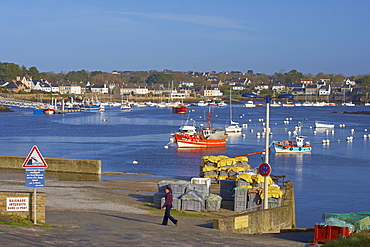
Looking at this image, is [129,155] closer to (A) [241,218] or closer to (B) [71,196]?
(B) [71,196]

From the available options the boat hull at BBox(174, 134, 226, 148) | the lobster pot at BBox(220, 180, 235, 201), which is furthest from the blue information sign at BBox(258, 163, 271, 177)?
the boat hull at BBox(174, 134, 226, 148)

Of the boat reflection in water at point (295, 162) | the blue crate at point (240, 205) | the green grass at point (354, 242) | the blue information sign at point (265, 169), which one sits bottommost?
the boat reflection in water at point (295, 162)

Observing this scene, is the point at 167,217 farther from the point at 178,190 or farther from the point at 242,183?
the point at 242,183

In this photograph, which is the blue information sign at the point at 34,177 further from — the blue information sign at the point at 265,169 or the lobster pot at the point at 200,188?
the lobster pot at the point at 200,188

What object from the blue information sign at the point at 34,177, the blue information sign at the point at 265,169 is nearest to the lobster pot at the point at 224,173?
the blue information sign at the point at 265,169

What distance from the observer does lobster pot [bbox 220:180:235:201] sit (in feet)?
69.4

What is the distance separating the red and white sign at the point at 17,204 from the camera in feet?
47.4

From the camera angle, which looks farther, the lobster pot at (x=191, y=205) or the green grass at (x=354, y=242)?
the lobster pot at (x=191, y=205)

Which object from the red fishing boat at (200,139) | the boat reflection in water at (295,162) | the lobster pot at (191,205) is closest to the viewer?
the lobster pot at (191,205)

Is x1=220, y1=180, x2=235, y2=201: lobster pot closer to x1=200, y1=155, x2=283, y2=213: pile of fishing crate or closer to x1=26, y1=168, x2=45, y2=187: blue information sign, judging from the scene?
x1=200, y1=155, x2=283, y2=213: pile of fishing crate

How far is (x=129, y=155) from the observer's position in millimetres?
49312

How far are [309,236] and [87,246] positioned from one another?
6770mm

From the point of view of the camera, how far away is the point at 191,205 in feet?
62.4

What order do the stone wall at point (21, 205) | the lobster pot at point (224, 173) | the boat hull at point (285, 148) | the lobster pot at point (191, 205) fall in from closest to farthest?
the stone wall at point (21, 205) < the lobster pot at point (191, 205) < the lobster pot at point (224, 173) < the boat hull at point (285, 148)
